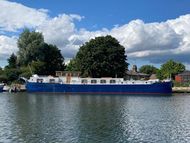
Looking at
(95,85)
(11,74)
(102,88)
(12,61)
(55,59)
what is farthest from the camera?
(55,59)

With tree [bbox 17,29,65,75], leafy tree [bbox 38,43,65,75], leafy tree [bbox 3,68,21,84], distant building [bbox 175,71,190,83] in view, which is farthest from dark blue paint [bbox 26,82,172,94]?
distant building [bbox 175,71,190,83]

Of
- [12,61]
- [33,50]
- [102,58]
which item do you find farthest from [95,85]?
[12,61]

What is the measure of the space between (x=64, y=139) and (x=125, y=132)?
597 cm

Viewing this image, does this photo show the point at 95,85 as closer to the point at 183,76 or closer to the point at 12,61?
the point at 12,61

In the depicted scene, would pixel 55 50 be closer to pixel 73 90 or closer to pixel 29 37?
pixel 29 37

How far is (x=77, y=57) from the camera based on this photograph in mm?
124750

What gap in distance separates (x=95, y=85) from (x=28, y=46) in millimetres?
32461

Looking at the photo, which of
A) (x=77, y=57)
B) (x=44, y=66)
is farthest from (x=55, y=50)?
(x=77, y=57)

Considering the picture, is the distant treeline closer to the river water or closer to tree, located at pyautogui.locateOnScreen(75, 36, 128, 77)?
tree, located at pyautogui.locateOnScreen(75, 36, 128, 77)

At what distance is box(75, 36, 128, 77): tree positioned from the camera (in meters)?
118

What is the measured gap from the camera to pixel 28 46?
432 ft

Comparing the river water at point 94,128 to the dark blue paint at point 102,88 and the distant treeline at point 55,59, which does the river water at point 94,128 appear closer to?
the dark blue paint at point 102,88

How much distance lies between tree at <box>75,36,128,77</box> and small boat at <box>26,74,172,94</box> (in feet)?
19.7

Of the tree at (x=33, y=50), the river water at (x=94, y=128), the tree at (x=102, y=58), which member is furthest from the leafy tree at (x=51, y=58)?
the river water at (x=94, y=128)
